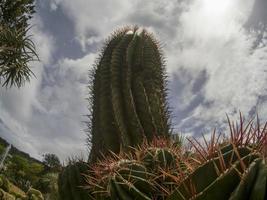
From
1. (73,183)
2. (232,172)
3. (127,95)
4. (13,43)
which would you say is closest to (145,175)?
(232,172)

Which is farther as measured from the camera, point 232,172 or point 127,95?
point 127,95

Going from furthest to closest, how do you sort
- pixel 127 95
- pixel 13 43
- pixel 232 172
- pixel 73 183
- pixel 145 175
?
pixel 13 43 → pixel 127 95 → pixel 73 183 → pixel 145 175 → pixel 232 172

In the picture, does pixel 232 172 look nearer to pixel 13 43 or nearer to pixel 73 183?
pixel 73 183

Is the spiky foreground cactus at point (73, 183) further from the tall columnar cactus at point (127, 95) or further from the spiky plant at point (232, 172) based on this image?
the spiky plant at point (232, 172)

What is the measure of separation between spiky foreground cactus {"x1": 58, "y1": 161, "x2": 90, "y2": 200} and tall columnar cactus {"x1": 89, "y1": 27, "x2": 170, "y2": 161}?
43 centimetres

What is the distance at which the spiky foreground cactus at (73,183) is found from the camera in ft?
13.5

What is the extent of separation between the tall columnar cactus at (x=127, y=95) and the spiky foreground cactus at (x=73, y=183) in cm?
43

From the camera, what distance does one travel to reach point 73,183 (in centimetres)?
416

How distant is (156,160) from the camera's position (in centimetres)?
290

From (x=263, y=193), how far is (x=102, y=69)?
4.09m

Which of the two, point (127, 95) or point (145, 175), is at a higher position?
point (127, 95)

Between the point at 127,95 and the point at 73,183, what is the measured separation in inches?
52.3

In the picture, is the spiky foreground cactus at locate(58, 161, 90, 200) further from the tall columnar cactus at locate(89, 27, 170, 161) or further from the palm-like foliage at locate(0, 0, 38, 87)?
the palm-like foliage at locate(0, 0, 38, 87)

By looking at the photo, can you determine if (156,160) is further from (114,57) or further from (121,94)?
(114,57)
